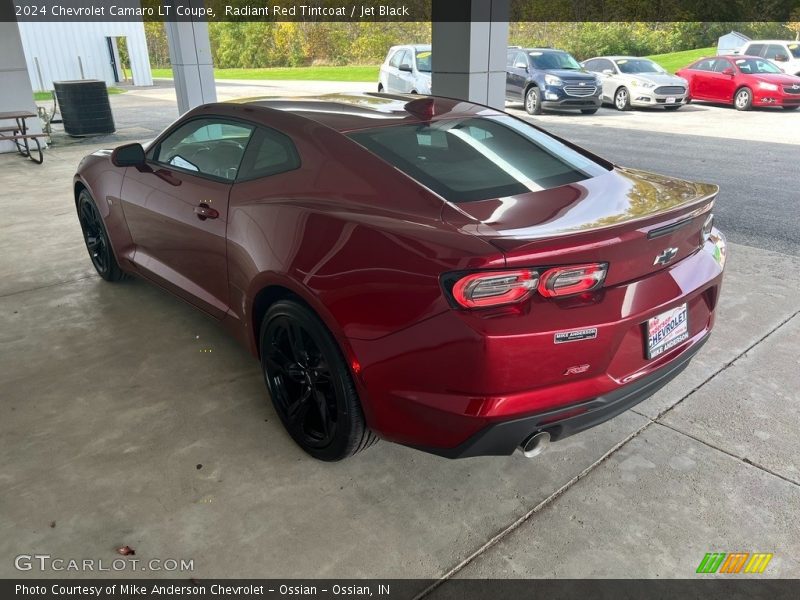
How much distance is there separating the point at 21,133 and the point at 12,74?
1.00 m

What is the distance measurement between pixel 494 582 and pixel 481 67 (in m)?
5.28

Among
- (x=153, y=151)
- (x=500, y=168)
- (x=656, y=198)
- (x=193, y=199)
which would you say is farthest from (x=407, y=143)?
(x=153, y=151)

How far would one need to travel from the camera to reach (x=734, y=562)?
2275 mm

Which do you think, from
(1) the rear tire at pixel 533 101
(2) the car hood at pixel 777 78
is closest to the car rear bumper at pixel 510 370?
(1) the rear tire at pixel 533 101

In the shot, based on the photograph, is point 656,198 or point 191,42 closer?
point 656,198

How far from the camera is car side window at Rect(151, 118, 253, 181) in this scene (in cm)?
328

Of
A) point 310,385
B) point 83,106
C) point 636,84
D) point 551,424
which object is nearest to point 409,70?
point 636,84

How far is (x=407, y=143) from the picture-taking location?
278cm

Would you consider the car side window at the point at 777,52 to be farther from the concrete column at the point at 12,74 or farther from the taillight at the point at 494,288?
the taillight at the point at 494,288

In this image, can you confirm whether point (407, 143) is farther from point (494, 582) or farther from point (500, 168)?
point (494, 582)

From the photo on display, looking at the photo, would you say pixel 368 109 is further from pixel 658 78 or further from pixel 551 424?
pixel 658 78

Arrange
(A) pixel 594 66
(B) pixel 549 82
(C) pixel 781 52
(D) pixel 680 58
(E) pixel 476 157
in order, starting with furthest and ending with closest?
1. (D) pixel 680 58
2. (C) pixel 781 52
3. (A) pixel 594 66
4. (B) pixel 549 82
5. (E) pixel 476 157

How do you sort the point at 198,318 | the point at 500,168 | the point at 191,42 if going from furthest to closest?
the point at 191,42
the point at 198,318
the point at 500,168

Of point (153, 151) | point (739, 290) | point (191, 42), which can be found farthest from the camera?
point (191, 42)
